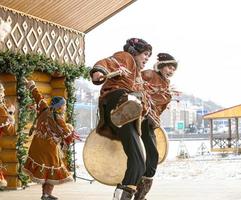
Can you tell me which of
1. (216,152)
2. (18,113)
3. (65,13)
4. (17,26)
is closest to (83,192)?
(18,113)

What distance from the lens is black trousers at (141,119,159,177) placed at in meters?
3.93

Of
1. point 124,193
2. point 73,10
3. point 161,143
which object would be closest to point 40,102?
point 161,143

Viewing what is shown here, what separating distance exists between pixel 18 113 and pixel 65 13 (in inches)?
74.2

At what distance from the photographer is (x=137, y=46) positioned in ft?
12.3

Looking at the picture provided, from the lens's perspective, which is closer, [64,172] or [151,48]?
[151,48]

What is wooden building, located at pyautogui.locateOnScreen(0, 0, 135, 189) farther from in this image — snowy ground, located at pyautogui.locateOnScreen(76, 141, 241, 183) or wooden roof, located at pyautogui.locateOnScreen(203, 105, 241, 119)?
wooden roof, located at pyautogui.locateOnScreen(203, 105, 241, 119)

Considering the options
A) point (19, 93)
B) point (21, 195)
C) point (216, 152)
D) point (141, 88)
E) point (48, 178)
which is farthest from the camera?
point (216, 152)

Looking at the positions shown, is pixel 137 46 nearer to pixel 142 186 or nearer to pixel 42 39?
pixel 142 186

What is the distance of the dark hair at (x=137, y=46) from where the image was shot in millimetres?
3752

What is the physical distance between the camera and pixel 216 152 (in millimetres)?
20094

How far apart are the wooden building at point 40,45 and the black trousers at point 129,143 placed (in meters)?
3.22

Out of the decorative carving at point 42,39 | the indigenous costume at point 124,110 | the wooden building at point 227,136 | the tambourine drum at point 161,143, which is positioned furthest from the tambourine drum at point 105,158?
the wooden building at point 227,136

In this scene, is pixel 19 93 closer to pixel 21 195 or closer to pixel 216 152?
pixel 21 195

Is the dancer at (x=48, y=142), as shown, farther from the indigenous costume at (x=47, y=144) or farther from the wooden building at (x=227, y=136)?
the wooden building at (x=227, y=136)
